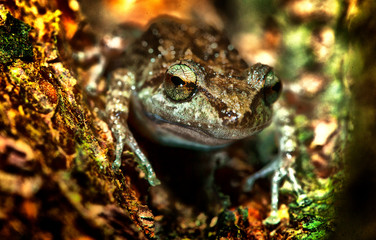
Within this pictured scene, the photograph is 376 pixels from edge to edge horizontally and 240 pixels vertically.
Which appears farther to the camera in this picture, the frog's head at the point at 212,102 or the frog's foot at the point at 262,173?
the frog's foot at the point at 262,173

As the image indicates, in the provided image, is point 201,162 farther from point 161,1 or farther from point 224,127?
point 161,1

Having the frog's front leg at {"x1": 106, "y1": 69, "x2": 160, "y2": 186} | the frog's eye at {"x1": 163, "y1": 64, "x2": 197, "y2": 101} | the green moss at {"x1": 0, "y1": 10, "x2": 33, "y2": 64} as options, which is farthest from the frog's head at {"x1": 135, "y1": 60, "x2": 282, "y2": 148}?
the green moss at {"x1": 0, "y1": 10, "x2": 33, "y2": 64}

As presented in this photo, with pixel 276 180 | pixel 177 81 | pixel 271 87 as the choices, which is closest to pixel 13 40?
pixel 177 81

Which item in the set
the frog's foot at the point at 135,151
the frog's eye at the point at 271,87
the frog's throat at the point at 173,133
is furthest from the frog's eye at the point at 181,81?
the frog's eye at the point at 271,87

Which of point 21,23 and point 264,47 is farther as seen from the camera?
point 264,47

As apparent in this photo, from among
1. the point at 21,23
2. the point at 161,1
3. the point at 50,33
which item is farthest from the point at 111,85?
the point at 161,1

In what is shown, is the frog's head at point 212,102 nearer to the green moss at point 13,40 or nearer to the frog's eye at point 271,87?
the frog's eye at point 271,87
